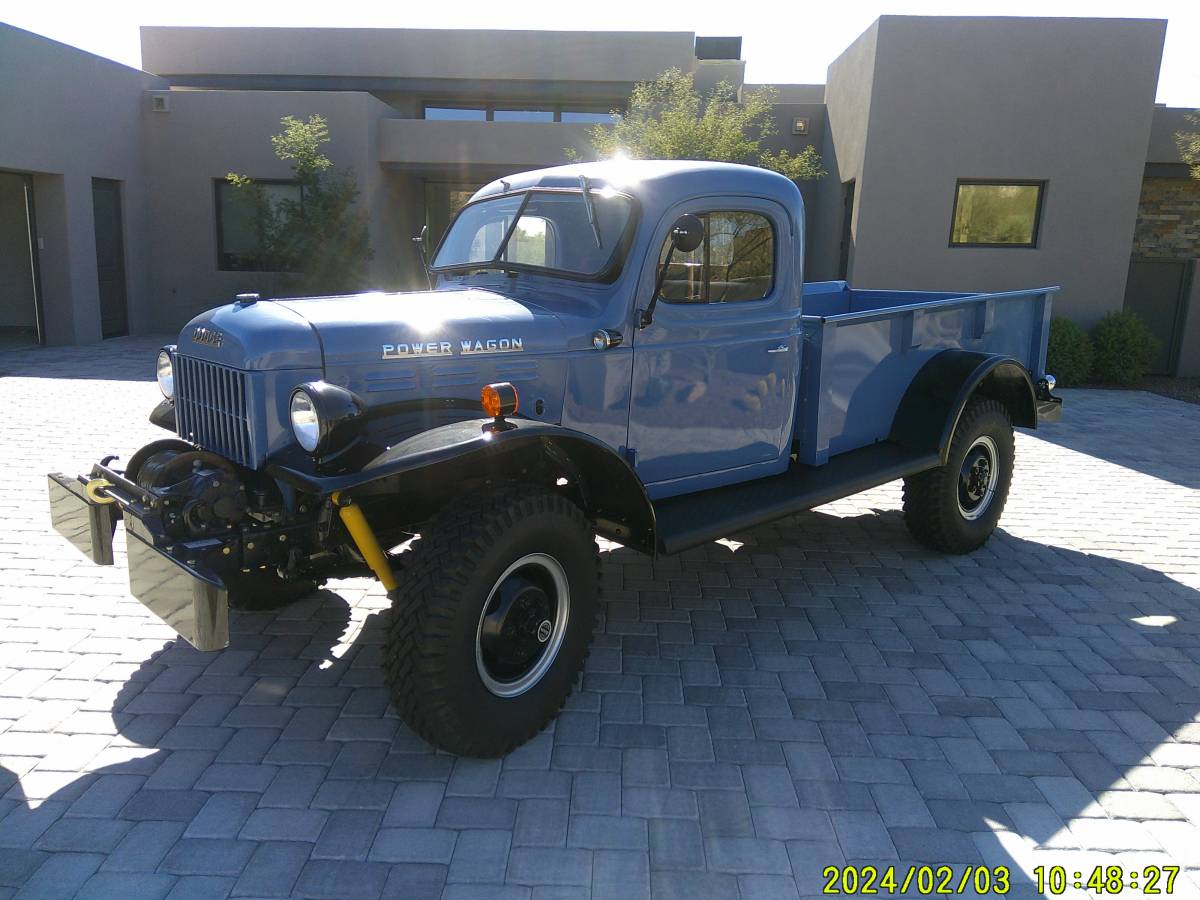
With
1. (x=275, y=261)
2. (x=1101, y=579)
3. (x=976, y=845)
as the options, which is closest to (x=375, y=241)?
(x=275, y=261)

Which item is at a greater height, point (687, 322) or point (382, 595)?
point (687, 322)

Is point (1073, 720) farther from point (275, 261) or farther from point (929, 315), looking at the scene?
point (275, 261)

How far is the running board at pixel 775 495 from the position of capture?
3725mm

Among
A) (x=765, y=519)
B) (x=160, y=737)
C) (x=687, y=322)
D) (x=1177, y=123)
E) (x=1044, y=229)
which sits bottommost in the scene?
(x=160, y=737)

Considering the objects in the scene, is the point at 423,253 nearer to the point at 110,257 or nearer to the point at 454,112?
the point at 110,257

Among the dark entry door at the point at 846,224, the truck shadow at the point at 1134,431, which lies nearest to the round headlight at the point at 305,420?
the truck shadow at the point at 1134,431

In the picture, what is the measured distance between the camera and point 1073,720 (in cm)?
341

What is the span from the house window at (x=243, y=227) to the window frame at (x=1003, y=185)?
10938mm

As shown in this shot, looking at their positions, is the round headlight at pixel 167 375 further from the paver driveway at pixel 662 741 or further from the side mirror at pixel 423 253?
the side mirror at pixel 423 253

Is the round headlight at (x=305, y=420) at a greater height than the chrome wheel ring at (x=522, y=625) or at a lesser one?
greater

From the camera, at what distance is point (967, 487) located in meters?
5.32

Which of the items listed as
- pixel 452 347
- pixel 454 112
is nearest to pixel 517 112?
pixel 454 112

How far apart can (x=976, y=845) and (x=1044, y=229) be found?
11.7 meters
